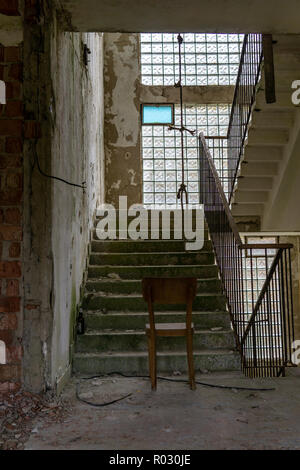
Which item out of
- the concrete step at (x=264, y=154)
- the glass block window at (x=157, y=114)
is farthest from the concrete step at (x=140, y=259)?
the glass block window at (x=157, y=114)

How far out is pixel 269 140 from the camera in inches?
248

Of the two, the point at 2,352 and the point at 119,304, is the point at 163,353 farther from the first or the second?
the point at 2,352

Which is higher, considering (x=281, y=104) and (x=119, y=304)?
(x=281, y=104)

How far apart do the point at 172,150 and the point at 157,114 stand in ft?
2.61

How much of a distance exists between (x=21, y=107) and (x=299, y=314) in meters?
7.30

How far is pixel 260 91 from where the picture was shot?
17.9 ft

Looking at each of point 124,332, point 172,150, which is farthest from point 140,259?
point 172,150

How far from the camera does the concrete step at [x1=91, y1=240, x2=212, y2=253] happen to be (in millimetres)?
5828

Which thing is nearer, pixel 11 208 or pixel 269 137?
pixel 11 208

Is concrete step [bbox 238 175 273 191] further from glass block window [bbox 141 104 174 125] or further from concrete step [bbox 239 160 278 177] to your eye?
glass block window [bbox 141 104 174 125]

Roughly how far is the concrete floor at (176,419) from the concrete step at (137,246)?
225 centimetres

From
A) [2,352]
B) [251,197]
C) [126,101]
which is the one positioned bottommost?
[2,352]

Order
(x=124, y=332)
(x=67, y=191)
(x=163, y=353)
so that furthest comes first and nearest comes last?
1. (x=124, y=332)
2. (x=163, y=353)
3. (x=67, y=191)

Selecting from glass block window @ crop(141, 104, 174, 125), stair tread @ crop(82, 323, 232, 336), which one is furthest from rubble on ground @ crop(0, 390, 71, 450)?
glass block window @ crop(141, 104, 174, 125)
